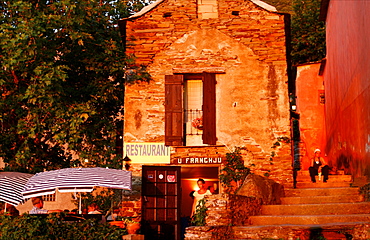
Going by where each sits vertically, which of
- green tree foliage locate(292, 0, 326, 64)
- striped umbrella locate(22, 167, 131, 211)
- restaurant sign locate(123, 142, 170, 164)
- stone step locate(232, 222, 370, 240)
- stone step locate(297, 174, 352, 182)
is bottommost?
stone step locate(232, 222, 370, 240)

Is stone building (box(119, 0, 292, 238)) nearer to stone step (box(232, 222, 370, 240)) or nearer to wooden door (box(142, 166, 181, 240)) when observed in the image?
wooden door (box(142, 166, 181, 240))

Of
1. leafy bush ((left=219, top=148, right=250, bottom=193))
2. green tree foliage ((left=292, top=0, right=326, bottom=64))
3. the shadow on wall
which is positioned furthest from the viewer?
green tree foliage ((left=292, top=0, right=326, bottom=64))

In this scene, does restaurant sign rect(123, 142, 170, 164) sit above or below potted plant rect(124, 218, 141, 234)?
above

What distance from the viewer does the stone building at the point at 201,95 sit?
1534cm

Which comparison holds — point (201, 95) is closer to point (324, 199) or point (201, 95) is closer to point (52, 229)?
point (324, 199)

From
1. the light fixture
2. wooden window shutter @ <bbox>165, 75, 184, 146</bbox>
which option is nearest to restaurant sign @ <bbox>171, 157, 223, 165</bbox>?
wooden window shutter @ <bbox>165, 75, 184, 146</bbox>

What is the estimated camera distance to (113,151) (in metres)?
17.1

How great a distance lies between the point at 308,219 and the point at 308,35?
20.3m

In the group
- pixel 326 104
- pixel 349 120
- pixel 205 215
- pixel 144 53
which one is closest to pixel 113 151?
pixel 144 53

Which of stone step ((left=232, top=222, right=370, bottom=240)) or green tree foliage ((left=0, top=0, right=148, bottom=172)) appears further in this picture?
green tree foliage ((left=0, top=0, right=148, bottom=172))

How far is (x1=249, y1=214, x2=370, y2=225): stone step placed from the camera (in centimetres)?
1200

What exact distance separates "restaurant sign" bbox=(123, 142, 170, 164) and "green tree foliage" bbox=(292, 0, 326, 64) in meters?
17.2

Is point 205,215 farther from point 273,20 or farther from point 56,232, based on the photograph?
point 273,20

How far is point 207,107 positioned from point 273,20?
3054 mm
